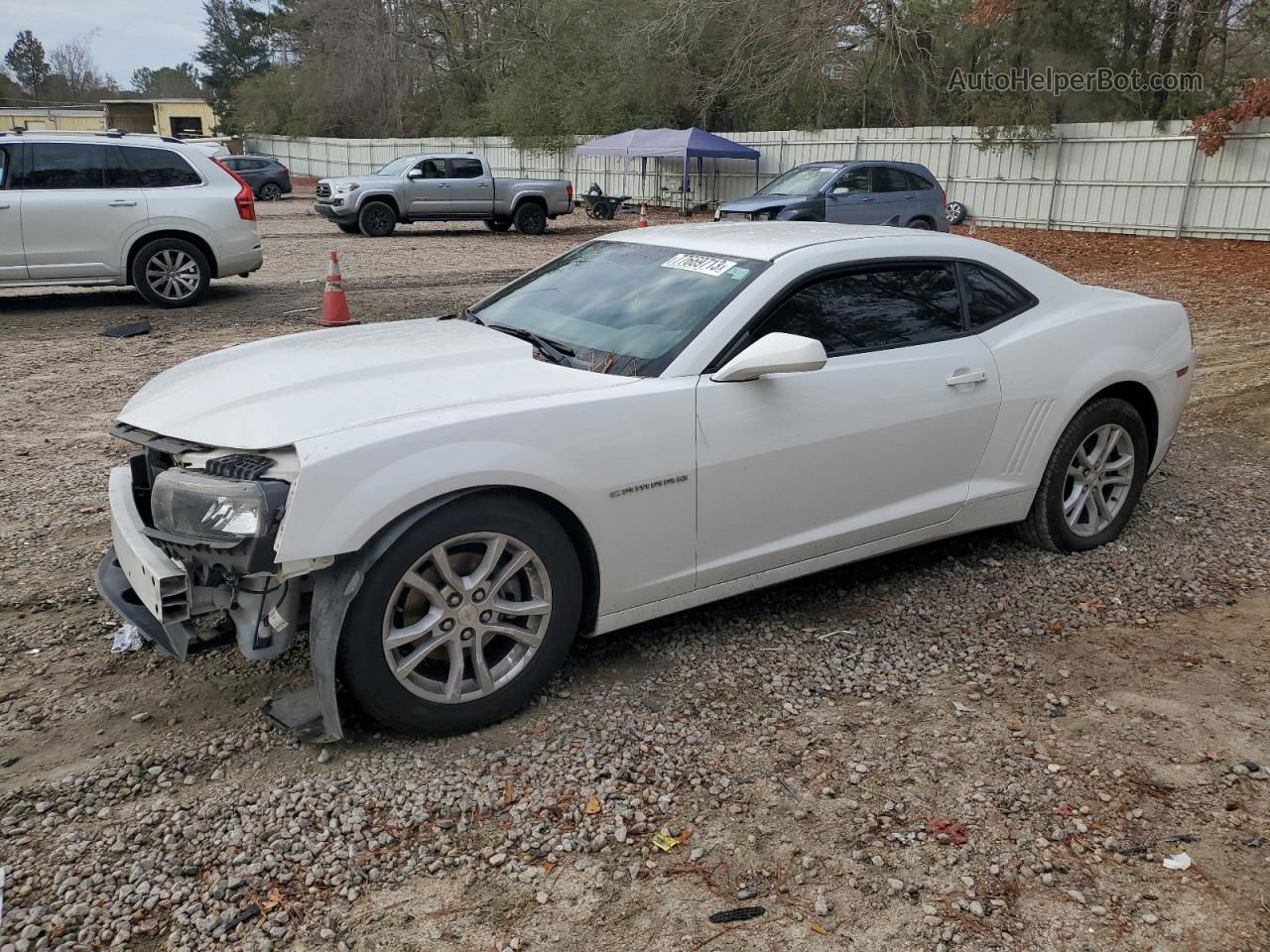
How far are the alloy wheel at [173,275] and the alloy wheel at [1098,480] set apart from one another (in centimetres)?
979

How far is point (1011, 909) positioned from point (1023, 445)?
234cm

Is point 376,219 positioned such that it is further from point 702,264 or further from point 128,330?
point 702,264

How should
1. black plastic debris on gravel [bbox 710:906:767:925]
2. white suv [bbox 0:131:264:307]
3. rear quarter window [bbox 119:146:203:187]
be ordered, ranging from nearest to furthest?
1. black plastic debris on gravel [bbox 710:906:767:925]
2. white suv [bbox 0:131:264:307]
3. rear quarter window [bbox 119:146:203:187]

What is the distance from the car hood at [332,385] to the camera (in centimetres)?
311

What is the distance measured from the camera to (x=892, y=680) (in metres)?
3.66

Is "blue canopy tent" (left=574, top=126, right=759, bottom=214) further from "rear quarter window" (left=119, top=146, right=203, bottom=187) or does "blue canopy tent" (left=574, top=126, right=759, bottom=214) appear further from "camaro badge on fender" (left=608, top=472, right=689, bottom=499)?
"camaro badge on fender" (left=608, top=472, right=689, bottom=499)

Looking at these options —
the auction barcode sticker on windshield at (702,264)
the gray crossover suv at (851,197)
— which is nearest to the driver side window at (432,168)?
the gray crossover suv at (851,197)

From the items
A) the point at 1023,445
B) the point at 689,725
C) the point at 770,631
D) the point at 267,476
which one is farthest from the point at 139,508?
the point at 1023,445

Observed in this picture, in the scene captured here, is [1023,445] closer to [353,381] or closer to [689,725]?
[689,725]

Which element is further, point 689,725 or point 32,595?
point 32,595

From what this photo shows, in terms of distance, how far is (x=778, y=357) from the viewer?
11.2ft

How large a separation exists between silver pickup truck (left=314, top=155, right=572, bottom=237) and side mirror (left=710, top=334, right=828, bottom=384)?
19.2 meters

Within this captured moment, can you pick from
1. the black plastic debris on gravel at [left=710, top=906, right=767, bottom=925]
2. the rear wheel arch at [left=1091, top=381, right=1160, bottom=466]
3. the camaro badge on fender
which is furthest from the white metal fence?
the black plastic debris on gravel at [left=710, top=906, right=767, bottom=925]

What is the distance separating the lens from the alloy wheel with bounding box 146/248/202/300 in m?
11.1
